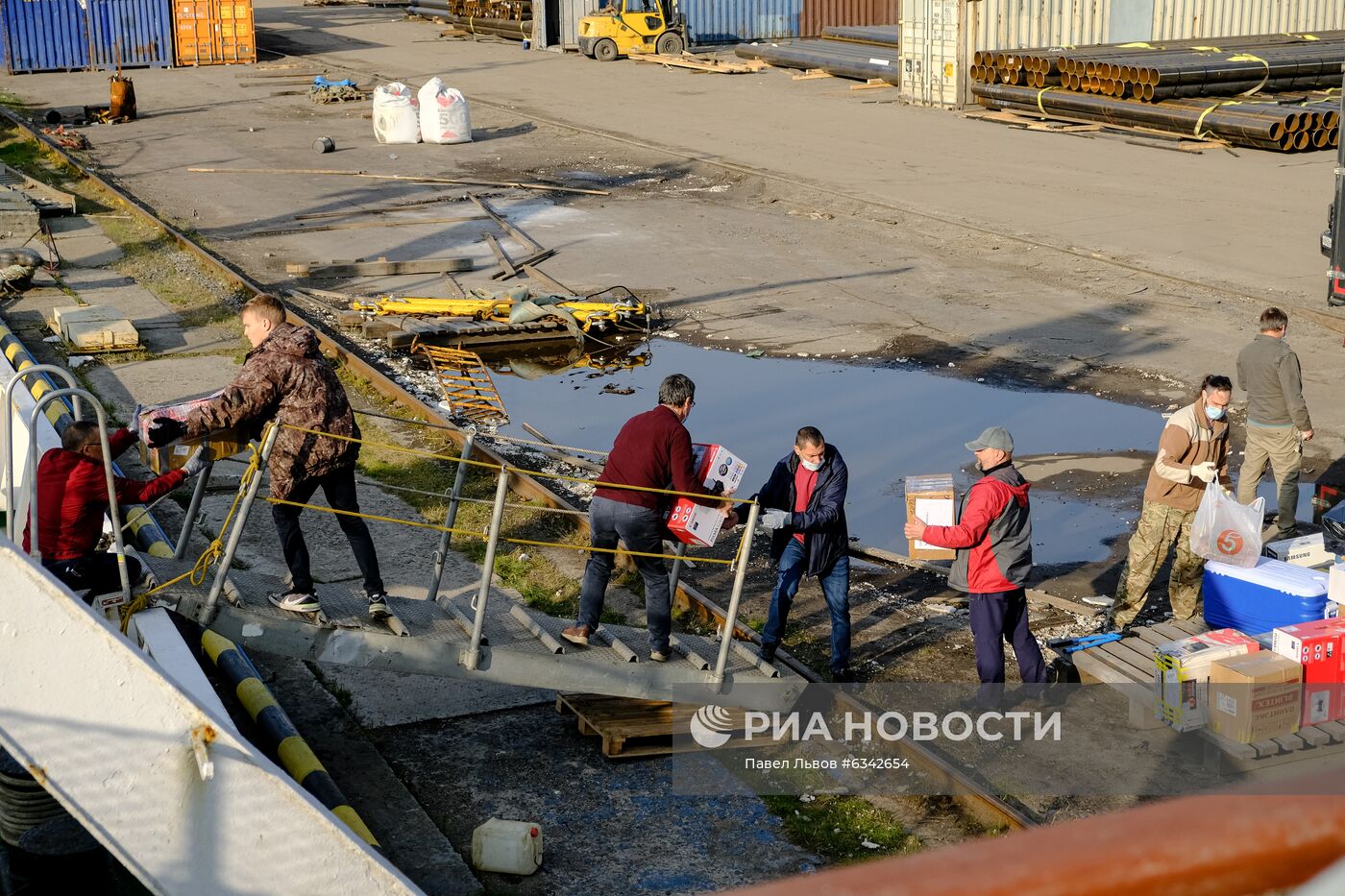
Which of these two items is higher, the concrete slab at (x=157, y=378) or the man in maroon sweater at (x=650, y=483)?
the man in maroon sweater at (x=650, y=483)

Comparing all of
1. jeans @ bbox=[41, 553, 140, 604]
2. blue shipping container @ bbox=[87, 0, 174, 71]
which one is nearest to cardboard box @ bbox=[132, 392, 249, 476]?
jeans @ bbox=[41, 553, 140, 604]

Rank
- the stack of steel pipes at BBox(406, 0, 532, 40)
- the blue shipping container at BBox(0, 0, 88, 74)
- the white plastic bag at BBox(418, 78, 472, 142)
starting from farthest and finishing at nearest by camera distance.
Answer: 1. the stack of steel pipes at BBox(406, 0, 532, 40)
2. the blue shipping container at BBox(0, 0, 88, 74)
3. the white plastic bag at BBox(418, 78, 472, 142)

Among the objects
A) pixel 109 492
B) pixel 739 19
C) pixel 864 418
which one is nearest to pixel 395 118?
pixel 864 418

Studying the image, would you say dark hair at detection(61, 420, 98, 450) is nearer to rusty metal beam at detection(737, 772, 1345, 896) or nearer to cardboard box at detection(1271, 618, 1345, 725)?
cardboard box at detection(1271, 618, 1345, 725)

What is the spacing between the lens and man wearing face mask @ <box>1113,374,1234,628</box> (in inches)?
340

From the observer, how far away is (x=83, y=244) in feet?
70.2

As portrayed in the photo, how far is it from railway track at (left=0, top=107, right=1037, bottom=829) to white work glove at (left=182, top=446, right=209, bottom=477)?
4.60ft

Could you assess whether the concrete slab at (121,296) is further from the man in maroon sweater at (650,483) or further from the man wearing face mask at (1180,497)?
the man wearing face mask at (1180,497)

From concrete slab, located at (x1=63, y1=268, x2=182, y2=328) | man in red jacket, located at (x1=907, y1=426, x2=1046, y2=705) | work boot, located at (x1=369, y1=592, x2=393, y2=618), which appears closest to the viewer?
work boot, located at (x1=369, y1=592, x2=393, y2=618)

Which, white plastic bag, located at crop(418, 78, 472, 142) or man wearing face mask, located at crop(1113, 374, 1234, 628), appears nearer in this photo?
man wearing face mask, located at crop(1113, 374, 1234, 628)

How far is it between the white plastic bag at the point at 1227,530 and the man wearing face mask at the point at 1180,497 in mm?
207

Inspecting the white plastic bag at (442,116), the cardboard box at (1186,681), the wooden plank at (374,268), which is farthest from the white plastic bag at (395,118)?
the cardboard box at (1186,681)

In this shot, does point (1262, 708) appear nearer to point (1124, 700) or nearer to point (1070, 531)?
point (1124, 700)

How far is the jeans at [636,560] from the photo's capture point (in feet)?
24.4
